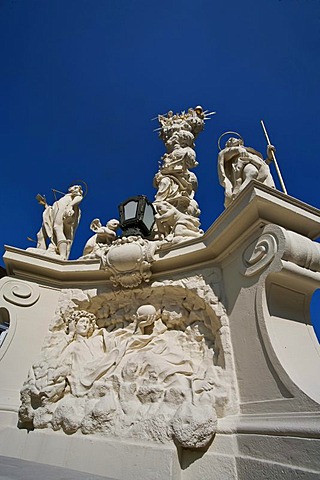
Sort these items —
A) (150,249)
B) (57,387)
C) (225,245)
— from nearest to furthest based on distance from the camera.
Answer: (57,387) → (225,245) → (150,249)

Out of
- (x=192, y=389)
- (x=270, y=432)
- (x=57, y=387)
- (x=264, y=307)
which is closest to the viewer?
(x=270, y=432)

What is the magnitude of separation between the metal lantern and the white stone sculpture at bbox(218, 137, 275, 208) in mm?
1572

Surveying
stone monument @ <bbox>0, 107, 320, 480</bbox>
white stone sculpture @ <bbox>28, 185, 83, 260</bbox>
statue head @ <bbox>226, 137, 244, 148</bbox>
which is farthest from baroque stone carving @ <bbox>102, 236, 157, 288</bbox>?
statue head @ <bbox>226, 137, 244, 148</bbox>

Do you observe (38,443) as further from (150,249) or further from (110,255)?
(150,249)

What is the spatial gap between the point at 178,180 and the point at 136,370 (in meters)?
4.94

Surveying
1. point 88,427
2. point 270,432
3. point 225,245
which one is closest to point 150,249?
point 225,245

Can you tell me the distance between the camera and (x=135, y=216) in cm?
496

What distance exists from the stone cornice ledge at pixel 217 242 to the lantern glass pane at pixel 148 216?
134 cm

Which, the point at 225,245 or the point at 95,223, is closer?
the point at 225,245

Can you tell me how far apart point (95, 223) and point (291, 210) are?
3.93 m

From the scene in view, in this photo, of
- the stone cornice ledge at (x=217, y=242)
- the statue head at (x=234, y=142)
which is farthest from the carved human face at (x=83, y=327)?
the statue head at (x=234, y=142)

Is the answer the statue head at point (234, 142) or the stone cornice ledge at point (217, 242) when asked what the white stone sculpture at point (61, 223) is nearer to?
the stone cornice ledge at point (217, 242)

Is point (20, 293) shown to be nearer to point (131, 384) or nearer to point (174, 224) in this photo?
point (131, 384)

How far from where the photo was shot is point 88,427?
2.70 m
